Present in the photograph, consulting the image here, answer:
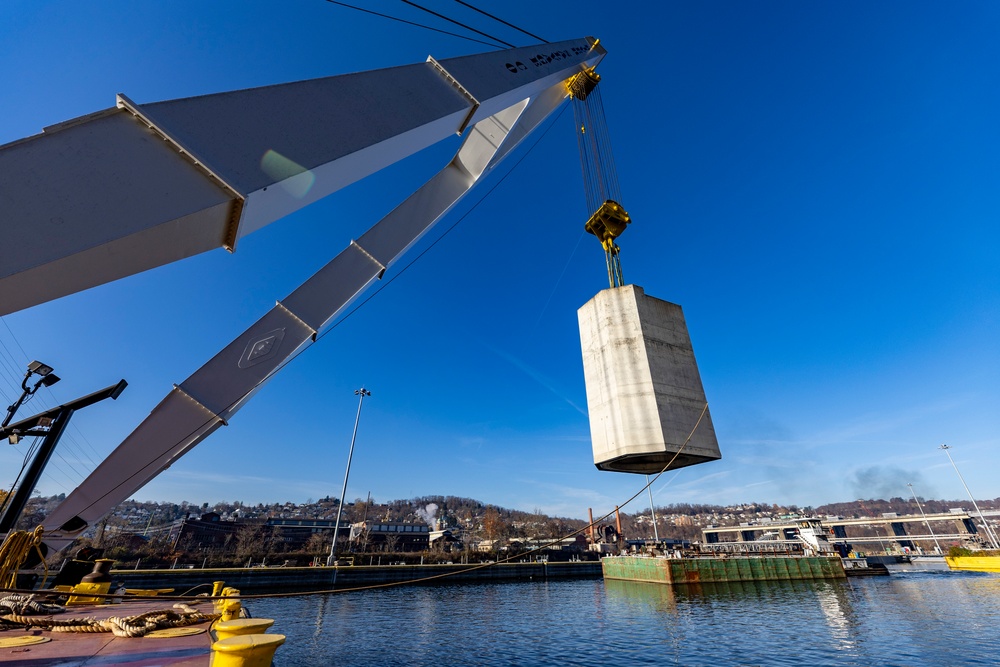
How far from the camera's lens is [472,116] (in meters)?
5.13

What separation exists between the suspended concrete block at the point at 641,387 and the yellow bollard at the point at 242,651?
5.54 m

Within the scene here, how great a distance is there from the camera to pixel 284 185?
3.20 m

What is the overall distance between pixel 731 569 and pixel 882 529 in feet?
520

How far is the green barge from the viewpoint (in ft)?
133

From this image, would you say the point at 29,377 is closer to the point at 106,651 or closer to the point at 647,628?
the point at 106,651

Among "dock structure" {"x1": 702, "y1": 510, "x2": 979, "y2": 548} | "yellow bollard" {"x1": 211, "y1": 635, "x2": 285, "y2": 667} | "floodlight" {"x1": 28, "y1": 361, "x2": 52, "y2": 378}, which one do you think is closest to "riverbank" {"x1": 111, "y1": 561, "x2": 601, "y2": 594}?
"floodlight" {"x1": 28, "y1": 361, "x2": 52, "y2": 378}

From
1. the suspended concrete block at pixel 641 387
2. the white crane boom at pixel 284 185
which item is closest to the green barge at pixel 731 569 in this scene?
the suspended concrete block at pixel 641 387

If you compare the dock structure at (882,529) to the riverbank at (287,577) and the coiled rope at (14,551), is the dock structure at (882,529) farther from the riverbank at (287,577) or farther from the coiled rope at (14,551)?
the coiled rope at (14,551)

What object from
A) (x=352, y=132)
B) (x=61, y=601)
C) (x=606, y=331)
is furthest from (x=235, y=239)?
(x=61, y=601)

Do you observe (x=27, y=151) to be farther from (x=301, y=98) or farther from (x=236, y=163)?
(x=301, y=98)

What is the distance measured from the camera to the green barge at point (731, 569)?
40.5 metres

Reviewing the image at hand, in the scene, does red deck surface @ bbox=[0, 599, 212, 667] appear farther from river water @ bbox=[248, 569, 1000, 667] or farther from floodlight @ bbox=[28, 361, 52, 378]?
floodlight @ bbox=[28, 361, 52, 378]

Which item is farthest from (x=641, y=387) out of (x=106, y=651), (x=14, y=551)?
(x=14, y=551)

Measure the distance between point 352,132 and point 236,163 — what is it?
108 cm
